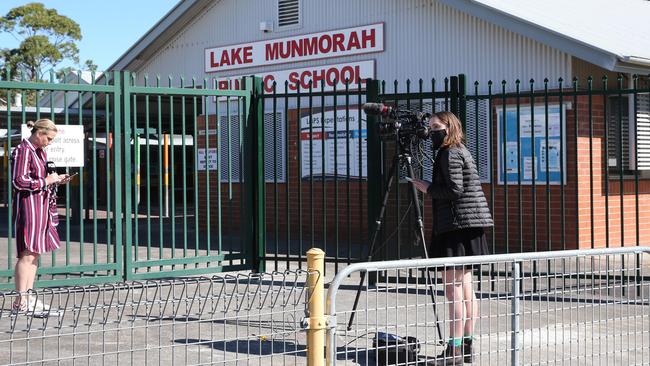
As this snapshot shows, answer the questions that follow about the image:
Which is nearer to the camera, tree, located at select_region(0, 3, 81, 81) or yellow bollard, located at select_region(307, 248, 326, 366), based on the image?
yellow bollard, located at select_region(307, 248, 326, 366)

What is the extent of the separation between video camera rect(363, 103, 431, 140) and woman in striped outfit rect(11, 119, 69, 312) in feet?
9.60

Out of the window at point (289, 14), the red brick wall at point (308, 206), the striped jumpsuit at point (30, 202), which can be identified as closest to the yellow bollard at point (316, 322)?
the striped jumpsuit at point (30, 202)

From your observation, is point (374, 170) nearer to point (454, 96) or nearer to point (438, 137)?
point (454, 96)

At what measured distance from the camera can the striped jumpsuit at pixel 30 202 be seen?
28.0ft

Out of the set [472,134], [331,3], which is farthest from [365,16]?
[472,134]

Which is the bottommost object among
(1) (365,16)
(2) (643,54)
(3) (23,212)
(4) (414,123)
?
(3) (23,212)

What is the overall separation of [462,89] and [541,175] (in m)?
4.08

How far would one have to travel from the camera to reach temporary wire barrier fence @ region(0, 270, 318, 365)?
3848mm

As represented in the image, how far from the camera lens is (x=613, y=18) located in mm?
17234

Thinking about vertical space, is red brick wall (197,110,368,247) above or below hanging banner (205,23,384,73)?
below

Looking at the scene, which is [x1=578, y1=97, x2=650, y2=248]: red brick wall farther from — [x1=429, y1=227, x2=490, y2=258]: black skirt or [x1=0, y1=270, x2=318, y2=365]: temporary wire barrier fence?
[x1=0, y1=270, x2=318, y2=365]: temporary wire barrier fence

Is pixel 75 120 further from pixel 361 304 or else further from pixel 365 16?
pixel 361 304

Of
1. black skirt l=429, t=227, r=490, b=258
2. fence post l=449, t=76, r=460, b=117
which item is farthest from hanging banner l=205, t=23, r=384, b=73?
black skirt l=429, t=227, r=490, b=258

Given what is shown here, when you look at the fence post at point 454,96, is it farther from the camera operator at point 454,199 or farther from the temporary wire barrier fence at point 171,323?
the temporary wire barrier fence at point 171,323
